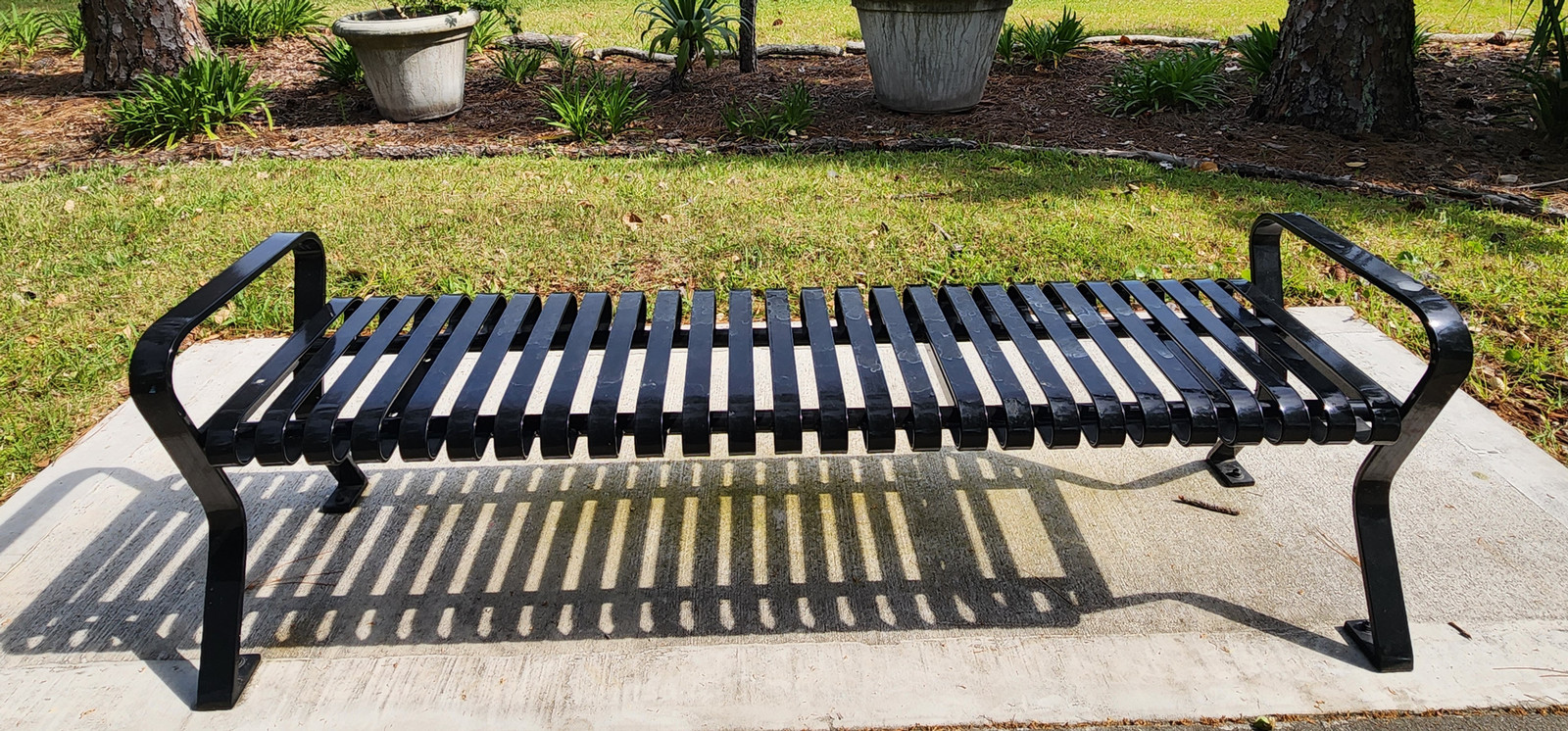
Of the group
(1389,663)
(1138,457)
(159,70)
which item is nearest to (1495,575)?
(1389,663)

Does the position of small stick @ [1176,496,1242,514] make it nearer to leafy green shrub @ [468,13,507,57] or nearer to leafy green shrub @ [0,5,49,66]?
leafy green shrub @ [468,13,507,57]

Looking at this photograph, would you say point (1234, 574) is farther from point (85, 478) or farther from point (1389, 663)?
point (85, 478)

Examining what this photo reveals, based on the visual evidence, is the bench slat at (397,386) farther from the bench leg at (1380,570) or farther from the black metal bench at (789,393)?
the bench leg at (1380,570)

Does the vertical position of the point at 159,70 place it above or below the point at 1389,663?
above

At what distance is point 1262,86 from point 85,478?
697 cm

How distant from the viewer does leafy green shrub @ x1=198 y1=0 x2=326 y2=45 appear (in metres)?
8.53

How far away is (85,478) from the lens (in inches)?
107

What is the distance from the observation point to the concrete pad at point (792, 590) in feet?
6.25

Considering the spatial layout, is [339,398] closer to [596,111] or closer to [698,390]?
[698,390]

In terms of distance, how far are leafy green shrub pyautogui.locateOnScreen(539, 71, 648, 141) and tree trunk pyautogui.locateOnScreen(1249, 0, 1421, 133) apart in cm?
440

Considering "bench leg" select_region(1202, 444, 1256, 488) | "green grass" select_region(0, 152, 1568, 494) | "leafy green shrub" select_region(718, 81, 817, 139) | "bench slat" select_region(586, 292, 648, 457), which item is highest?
"leafy green shrub" select_region(718, 81, 817, 139)

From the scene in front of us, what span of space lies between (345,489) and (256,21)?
7.99m

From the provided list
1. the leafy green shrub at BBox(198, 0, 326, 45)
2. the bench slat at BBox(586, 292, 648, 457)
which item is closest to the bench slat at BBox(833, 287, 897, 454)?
the bench slat at BBox(586, 292, 648, 457)

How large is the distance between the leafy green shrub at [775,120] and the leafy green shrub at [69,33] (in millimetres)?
6414
